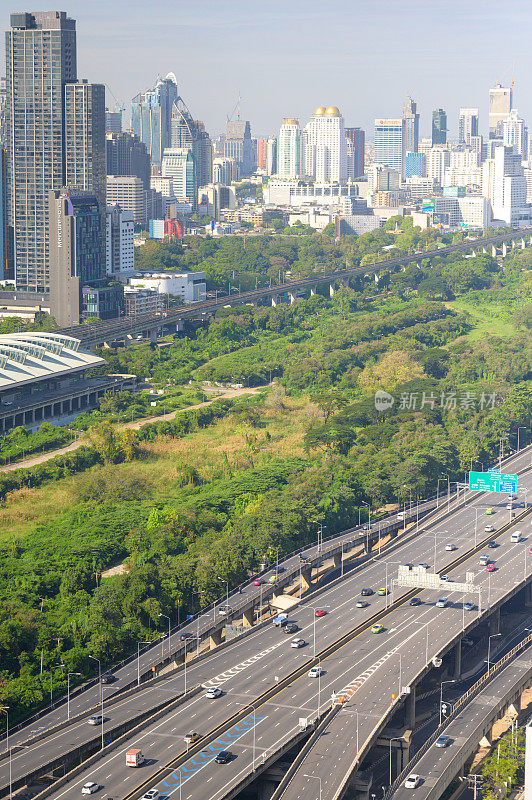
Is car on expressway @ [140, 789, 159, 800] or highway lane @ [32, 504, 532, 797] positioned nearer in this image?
car on expressway @ [140, 789, 159, 800]

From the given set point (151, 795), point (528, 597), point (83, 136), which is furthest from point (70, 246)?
point (151, 795)

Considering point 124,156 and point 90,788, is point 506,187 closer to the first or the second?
point 124,156

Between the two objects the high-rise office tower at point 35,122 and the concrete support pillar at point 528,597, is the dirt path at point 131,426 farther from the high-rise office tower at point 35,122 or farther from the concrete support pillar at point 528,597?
the high-rise office tower at point 35,122

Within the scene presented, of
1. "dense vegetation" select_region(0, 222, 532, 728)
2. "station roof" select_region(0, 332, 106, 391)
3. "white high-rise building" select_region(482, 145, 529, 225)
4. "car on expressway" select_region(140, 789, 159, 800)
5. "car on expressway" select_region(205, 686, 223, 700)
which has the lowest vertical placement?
"car on expressway" select_region(140, 789, 159, 800)

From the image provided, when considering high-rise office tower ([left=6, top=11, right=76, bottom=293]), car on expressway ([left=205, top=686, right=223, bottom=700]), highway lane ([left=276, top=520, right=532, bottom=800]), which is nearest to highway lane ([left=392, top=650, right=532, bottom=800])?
highway lane ([left=276, top=520, right=532, bottom=800])

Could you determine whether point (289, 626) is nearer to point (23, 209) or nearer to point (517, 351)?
point (517, 351)

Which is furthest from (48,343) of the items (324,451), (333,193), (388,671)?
(333,193)

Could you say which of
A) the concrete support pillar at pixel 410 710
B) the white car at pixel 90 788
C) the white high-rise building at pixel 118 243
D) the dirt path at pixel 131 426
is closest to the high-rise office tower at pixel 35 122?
the white high-rise building at pixel 118 243

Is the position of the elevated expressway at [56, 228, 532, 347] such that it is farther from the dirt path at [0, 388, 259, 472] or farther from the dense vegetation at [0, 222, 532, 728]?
the dirt path at [0, 388, 259, 472]
